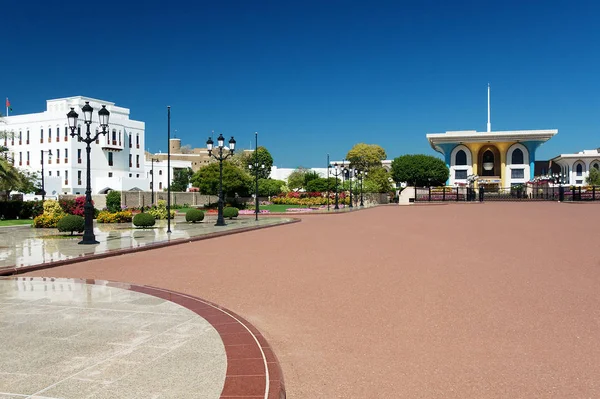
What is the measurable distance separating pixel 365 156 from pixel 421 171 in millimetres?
12422

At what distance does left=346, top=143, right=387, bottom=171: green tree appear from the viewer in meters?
103

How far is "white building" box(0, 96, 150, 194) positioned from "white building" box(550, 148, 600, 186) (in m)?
97.6

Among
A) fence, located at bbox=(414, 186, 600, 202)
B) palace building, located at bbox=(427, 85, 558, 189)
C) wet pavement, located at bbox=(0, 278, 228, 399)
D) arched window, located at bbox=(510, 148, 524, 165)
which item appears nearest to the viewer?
wet pavement, located at bbox=(0, 278, 228, 399)

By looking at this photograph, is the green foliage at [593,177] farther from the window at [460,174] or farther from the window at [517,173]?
the window at [460,174]

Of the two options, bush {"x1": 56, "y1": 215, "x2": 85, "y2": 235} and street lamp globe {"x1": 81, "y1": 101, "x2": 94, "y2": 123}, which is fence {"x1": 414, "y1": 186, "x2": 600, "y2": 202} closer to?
bush {"x1": 56, "y1": 215, "x2": 85, "y2": 235}

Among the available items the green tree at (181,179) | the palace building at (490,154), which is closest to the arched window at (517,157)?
the palace building at (490,154)

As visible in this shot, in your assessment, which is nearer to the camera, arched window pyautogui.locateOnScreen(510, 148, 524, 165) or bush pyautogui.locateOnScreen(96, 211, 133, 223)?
bush pyautogui.locateOnScreen(96, 211, 133, 223)

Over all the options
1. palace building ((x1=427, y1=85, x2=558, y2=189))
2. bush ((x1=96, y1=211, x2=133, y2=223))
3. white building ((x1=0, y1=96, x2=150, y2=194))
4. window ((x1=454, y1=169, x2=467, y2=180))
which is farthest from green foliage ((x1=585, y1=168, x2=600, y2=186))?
bush ((x1=96, y1=211, x2=133, y2=223))

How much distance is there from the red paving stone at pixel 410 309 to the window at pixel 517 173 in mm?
83052

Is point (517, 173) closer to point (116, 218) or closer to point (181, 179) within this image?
point (181, 179)

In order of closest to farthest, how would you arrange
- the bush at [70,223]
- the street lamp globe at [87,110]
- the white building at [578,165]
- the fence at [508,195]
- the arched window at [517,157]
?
the street lamp globe at [87,110]
the bush at [70,223]
the fence at [508,195]
the arched window at [517,157]
the white building at [578,165]

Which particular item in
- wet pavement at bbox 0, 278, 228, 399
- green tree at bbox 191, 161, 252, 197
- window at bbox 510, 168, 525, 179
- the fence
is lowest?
wet pavement at bbox 0, 278, 228, 399

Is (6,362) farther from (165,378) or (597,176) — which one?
(597,176)

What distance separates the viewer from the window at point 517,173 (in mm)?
91688
